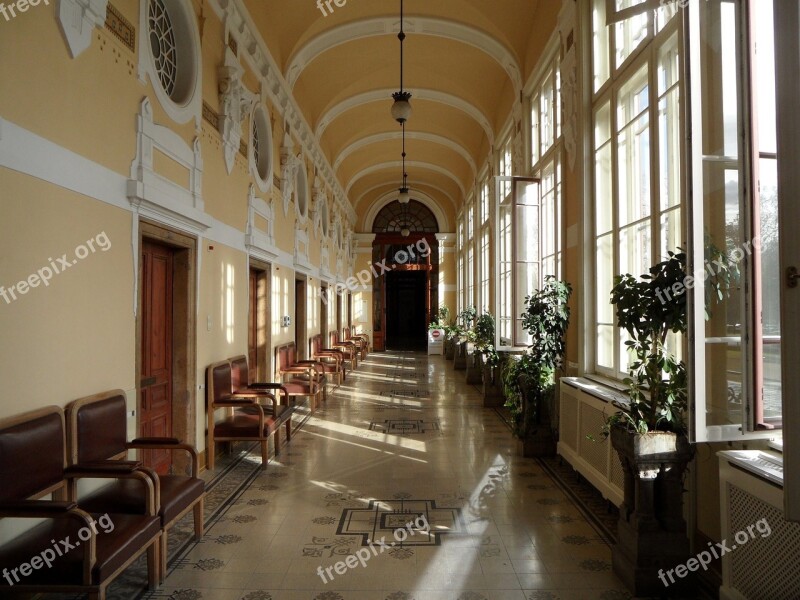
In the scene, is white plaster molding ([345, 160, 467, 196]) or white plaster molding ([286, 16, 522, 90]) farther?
white plaster molding ([345, 160, 467, 196])

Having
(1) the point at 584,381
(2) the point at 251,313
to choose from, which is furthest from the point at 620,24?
(2) the point at 251,313

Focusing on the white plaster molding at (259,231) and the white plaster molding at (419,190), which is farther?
the white plaster molding at (419,190)

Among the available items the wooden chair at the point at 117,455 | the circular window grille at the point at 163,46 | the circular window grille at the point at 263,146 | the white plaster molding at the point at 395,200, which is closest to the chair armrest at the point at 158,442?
the wooden chair at the point at 117,455

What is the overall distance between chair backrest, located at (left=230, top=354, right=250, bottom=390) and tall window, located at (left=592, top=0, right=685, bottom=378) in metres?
3.72

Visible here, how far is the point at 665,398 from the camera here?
2.91 metres

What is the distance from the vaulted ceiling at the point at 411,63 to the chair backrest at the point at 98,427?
5059 mm

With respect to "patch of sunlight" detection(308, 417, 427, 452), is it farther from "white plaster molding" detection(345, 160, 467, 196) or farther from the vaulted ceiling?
"white plaster molding" detection(345, 160, 467, 196)

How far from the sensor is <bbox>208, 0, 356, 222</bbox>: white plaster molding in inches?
221

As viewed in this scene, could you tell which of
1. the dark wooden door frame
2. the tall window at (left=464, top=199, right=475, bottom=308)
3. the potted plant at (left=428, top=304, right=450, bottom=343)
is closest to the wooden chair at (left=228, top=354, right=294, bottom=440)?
the dark wooden door frame

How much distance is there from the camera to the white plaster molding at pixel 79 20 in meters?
2.95

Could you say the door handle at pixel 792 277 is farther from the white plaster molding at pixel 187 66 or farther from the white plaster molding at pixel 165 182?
the white plaster molding at pixel 187 66

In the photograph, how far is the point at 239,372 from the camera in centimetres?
587

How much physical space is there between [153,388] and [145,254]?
1.12 meters

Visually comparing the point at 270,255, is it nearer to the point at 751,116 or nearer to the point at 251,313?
the point at 251,313
